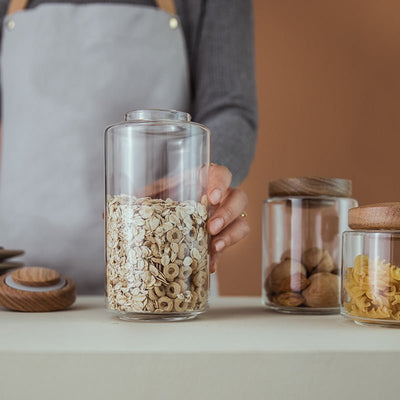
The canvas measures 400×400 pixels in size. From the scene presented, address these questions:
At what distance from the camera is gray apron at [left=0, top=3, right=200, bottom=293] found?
0.97 meters

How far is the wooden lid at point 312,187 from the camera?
61 cm

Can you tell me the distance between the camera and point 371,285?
1.59ft

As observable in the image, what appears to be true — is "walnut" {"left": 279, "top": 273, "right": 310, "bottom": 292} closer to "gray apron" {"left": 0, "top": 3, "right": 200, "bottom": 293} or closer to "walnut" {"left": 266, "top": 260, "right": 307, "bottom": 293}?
"walnut" {"left": 266, "top": 260, "right": 307, "bottom": 293}

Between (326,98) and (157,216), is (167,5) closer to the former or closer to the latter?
(157,216)

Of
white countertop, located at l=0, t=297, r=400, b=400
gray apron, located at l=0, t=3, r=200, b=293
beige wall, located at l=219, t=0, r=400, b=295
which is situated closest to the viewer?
white countertop, located at l=0, t=297, r=400, b=400

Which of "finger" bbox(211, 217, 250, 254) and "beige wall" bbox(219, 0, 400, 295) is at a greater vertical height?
"beige wall" bbox(219, 0, 400, 295)

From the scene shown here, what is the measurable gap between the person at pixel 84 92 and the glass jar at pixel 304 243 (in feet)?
1.10

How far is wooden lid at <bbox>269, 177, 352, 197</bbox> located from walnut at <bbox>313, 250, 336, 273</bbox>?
0.07 metres

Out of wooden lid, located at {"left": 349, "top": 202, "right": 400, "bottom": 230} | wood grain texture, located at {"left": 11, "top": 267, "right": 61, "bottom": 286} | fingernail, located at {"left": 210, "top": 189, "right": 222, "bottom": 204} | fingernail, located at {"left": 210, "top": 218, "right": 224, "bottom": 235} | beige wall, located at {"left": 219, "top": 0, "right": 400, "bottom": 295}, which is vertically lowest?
wood grain texture, located at {"left": 11, "top": 267, "right": 61, "bottom": 286}

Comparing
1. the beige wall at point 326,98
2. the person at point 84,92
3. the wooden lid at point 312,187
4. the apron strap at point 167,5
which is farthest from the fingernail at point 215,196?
the beige wall at point 326,98

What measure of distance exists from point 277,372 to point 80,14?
33.1 inches

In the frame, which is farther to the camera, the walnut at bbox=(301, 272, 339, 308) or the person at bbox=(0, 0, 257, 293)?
the person at bbox=(0, 0, 257, 293)

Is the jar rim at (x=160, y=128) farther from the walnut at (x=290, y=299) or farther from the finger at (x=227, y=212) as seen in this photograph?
the walnut at (x=290, y=299)

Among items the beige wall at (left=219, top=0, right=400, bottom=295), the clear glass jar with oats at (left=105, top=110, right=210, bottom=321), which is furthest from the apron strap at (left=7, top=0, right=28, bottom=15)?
the beige wall at (left=219, top=0, right=400, bottom=295)
